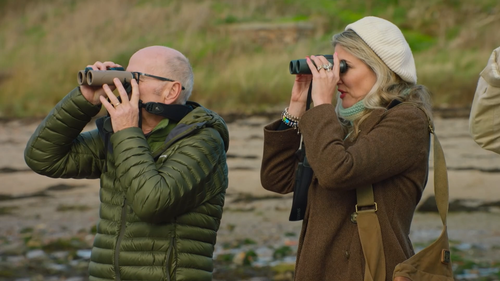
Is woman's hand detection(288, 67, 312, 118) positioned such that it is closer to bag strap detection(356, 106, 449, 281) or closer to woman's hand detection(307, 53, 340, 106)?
woman's hand detection(307, 53, 340, 106)

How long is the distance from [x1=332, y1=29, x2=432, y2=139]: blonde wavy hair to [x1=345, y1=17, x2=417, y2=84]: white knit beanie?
0.07 feet

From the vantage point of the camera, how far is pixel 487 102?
2.82 m

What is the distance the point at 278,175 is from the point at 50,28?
1800 centimetres

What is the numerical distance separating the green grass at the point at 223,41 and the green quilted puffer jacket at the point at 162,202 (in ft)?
39.1

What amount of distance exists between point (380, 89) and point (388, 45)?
6.5 inches

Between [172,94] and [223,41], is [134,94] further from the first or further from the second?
[223,41]

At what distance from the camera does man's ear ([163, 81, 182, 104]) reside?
9.97ft

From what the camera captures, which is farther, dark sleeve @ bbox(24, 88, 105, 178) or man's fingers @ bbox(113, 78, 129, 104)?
dark sleeve @ bbox(24, 88, 105, 178)

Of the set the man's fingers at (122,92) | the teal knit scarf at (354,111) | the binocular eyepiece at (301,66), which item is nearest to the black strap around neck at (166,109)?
the man's fingers at (122,92)

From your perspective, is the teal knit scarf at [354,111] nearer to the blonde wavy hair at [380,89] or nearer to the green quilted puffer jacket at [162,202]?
the blonde wavy hair at [380,89]

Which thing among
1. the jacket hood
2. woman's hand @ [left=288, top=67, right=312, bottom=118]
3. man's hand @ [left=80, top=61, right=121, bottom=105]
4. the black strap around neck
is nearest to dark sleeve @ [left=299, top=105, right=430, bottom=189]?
woman's hand @ [left=288, top=67, right=312, bottom=118]

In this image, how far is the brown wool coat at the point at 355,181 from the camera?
102 inches

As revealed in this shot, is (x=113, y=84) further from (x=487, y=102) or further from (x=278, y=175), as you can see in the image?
(x=487, y=102)

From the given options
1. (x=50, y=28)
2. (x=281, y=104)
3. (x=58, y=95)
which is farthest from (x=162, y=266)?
(x=50, y=28)
